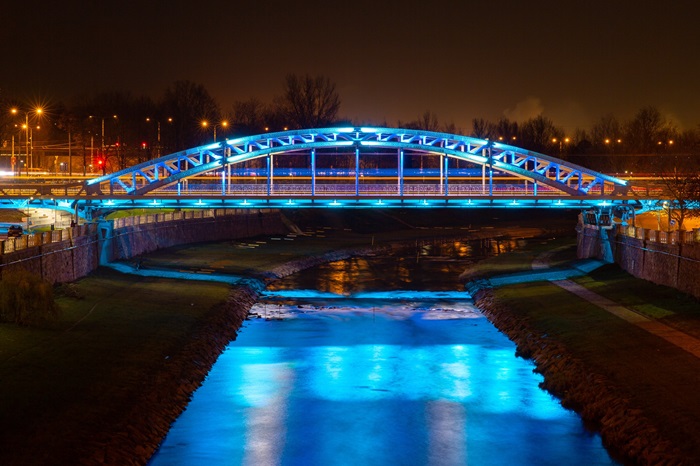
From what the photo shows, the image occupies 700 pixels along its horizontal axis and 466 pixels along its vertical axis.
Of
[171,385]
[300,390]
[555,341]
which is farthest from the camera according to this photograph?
[555,341]

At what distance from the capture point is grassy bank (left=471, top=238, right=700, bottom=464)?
83.5ft

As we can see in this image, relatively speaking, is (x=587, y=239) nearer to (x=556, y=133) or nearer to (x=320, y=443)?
(x=320, y=443)

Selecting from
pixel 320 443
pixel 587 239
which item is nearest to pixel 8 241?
pixel 320 443

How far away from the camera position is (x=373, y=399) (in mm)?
31906

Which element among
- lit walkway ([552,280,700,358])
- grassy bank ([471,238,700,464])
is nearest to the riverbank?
grassy bank ([471,238,700,464])

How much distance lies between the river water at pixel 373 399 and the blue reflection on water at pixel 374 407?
2.1 inches

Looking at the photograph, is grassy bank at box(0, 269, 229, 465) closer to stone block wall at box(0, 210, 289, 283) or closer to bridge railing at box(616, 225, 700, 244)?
stone block wall at box(0, 210, 289, 283)

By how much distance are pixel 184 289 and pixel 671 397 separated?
3114 centimetres

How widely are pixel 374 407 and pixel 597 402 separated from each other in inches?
268

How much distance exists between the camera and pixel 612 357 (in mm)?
32375

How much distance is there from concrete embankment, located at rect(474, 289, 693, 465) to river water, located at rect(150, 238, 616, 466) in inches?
18.7

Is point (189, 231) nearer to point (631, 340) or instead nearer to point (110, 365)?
point (110, 365)

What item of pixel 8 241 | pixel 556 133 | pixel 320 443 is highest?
pixel 556 133

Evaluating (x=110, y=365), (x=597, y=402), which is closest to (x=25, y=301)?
(x=110, y=365)
